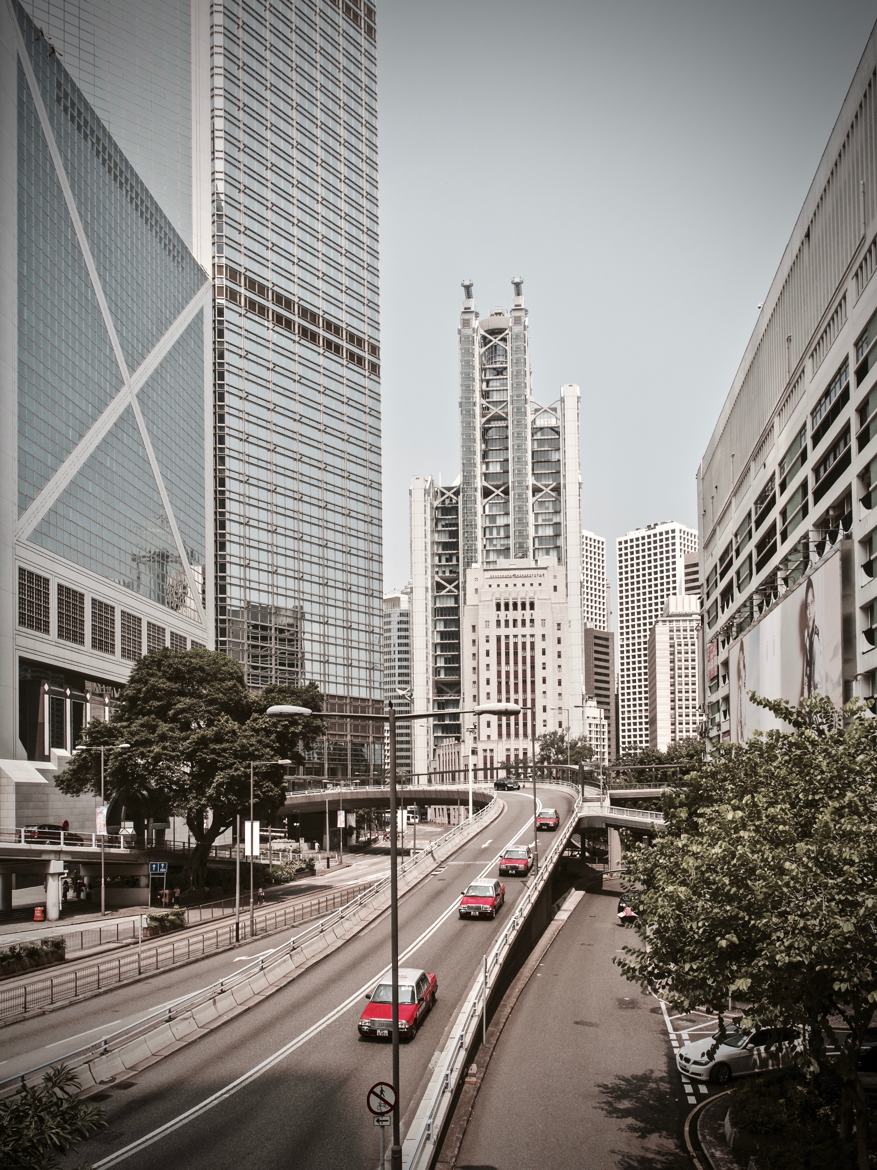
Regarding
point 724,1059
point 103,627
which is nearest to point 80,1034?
point 724,1059

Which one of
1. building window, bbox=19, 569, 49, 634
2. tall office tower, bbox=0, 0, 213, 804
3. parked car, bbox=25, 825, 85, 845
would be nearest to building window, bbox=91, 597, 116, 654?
tall office tower, bbox=0, 0, 213, 804

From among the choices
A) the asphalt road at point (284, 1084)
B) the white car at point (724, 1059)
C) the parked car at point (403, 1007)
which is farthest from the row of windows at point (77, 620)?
the white car at point (724, 1059)

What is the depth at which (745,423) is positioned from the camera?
9106cm

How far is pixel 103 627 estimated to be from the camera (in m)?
108

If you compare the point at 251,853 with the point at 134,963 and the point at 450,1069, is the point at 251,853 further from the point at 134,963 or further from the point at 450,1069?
the point at 450,1069

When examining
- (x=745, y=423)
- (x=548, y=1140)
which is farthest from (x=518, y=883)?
(x=745, y=423)

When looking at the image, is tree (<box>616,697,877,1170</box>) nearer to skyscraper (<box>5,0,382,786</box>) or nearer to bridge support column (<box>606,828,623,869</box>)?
bridge support column (<box>606,828,623,869</box>)

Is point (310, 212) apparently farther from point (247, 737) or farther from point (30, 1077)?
point (30, 1077)

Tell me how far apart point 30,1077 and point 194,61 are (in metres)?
175

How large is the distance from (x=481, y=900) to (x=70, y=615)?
195 ft

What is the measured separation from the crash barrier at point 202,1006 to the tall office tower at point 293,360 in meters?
112

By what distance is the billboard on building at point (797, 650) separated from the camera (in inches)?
2115

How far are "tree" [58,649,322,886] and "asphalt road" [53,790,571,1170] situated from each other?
2678 cm

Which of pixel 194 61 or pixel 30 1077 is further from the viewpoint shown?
pixel 194 61
